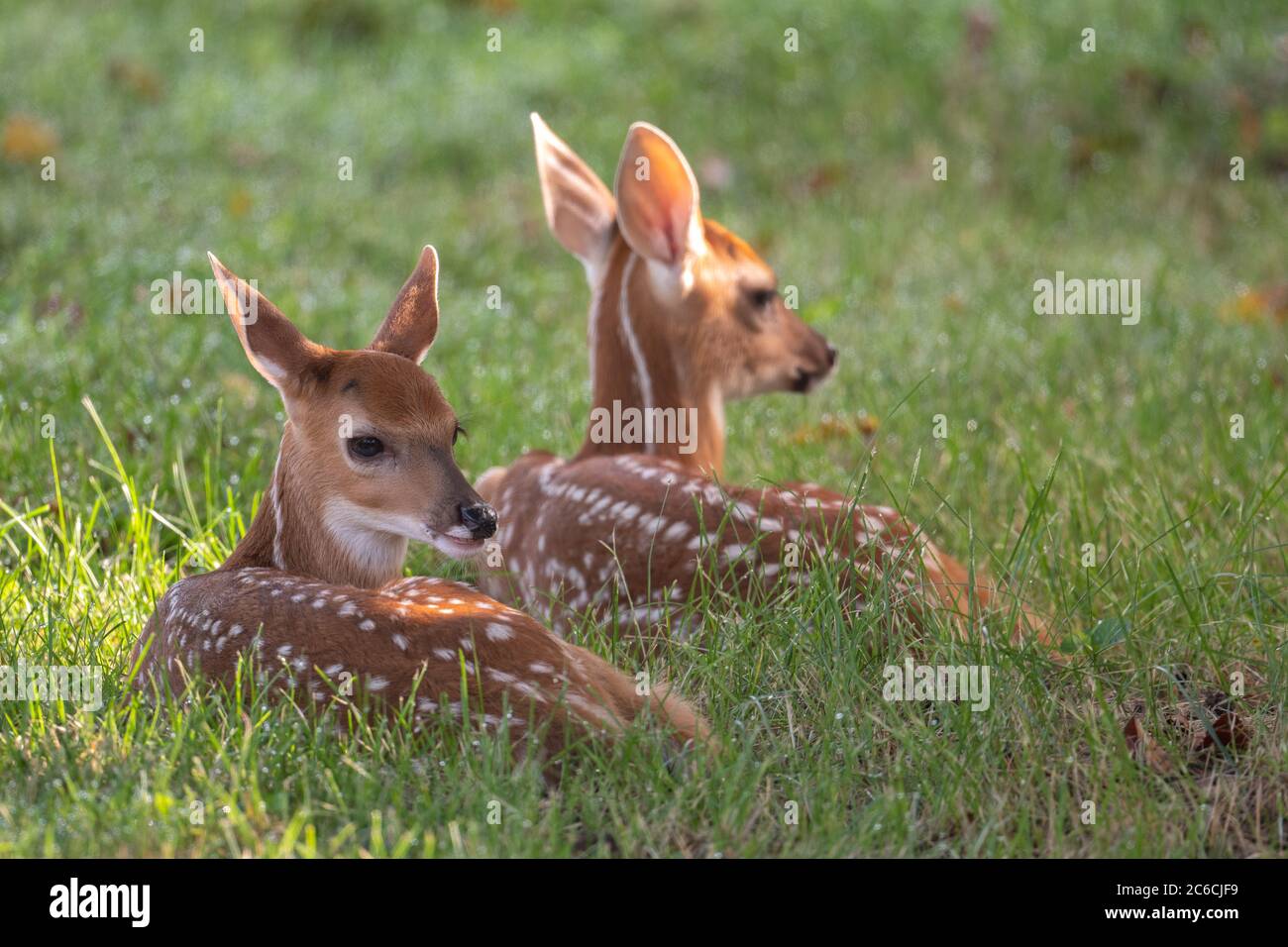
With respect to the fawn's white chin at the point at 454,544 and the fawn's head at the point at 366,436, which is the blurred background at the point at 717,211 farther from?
the fawn's white chin at the point at 454,544

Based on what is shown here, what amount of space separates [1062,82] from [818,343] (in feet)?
15.5

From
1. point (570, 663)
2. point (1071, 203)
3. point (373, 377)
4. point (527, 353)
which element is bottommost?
point (570, 663)

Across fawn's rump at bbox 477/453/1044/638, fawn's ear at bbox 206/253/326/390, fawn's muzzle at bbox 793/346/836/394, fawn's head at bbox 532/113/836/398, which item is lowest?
fawn's rump at bbox 477/453/1044/638

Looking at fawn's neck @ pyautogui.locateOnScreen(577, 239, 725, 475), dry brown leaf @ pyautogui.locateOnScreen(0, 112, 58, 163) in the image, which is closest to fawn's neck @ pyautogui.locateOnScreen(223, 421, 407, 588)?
fawn's neck @ pyautogui.locateOnScreen(577, 239, 725, 475)

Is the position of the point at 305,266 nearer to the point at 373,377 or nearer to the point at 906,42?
the point at 373,377

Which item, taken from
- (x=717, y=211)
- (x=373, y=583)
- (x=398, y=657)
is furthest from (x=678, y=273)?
(x=717, y=211)

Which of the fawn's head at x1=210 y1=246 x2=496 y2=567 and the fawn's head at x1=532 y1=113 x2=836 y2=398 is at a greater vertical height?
the fawn's head at x1=532 y1=113 x2=836 y2=398

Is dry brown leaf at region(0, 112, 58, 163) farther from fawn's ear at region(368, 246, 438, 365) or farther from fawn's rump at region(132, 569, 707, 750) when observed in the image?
fawn's rump at region(132, 569, 707, 750)

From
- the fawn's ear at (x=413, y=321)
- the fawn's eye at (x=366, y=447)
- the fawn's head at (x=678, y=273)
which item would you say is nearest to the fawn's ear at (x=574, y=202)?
the fawn's head at (x=678, y=273)

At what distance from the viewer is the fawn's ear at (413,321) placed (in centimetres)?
393

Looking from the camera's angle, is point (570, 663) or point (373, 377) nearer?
point (570, 663)

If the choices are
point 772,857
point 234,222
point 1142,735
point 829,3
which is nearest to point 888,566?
point 1142,735

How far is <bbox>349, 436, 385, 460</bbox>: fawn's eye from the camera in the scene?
362 centimetres

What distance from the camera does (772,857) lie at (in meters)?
3.04
